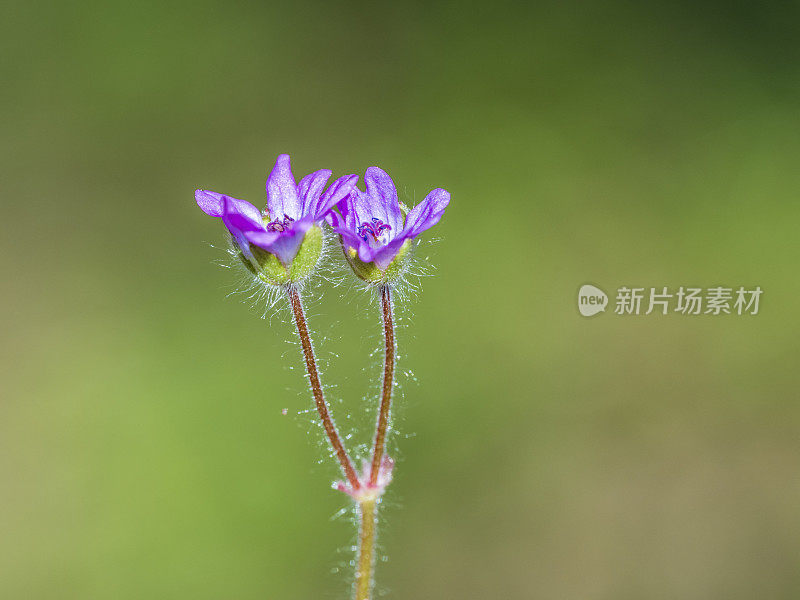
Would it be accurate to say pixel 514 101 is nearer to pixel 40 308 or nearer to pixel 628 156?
pixel 628 156

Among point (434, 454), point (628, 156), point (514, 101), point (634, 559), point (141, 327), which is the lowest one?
point (634, 559)

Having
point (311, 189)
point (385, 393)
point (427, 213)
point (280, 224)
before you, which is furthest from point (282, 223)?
point (385, 393)

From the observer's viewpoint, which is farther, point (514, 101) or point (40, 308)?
point (514, 101)

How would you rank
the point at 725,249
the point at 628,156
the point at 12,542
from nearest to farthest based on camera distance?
the point at 12,542, the point at 725,249, the point at 628,156

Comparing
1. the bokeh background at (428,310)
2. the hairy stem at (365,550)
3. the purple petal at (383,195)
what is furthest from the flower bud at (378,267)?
the bokeh background at (428,310)

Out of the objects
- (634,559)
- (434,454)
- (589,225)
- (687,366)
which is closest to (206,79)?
(589,225)

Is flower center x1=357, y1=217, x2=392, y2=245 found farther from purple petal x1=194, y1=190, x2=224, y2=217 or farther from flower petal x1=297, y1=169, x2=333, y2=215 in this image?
purple petal x1=194, y1=190, x2=224, y2=217

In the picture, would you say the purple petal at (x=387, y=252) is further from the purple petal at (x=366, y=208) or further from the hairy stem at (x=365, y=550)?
the hairy stem at (x=365, y=550)

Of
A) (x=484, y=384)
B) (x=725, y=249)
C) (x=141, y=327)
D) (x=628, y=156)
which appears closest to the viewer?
(x=484, y=384)

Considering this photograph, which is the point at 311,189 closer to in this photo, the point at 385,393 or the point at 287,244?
the point at 287,244
